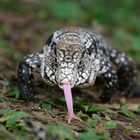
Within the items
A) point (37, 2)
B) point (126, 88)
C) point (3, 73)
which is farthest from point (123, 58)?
point (37, 2)

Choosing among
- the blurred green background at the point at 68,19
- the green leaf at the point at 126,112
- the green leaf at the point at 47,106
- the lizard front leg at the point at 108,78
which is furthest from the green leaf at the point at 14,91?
the blurred green background at the point at 68,19

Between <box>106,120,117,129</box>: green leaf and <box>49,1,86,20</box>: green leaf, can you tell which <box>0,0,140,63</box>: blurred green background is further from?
<box>106,120,117,129</box>: green leaf

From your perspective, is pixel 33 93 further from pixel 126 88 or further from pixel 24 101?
pixel 126 88

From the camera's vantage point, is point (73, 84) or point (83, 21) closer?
point (73, 84)

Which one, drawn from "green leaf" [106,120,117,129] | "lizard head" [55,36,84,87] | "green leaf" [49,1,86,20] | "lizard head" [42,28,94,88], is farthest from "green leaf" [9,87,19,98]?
"green leaf" [49,1,86,20]

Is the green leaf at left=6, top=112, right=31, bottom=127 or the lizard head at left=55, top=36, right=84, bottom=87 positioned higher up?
the lizard head at left=55, top=36, right=84, bottom=87

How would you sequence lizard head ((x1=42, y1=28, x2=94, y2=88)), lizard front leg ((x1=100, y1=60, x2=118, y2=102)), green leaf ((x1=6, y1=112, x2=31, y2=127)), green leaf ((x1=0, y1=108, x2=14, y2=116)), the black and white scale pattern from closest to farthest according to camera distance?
green leaf ((x1=6, y1=112, x2=31, y2=127)) < green leaf ((x1=0, y1=108, x2=14, y2=116)) < lizard head ((x1=42, y1=28, x2=94, y2=88)) < the black and white scale pattern < lizard front leg ((x1=100, y1=60, x2=118, y2=102))

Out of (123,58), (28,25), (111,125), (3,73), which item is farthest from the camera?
(28,25)
